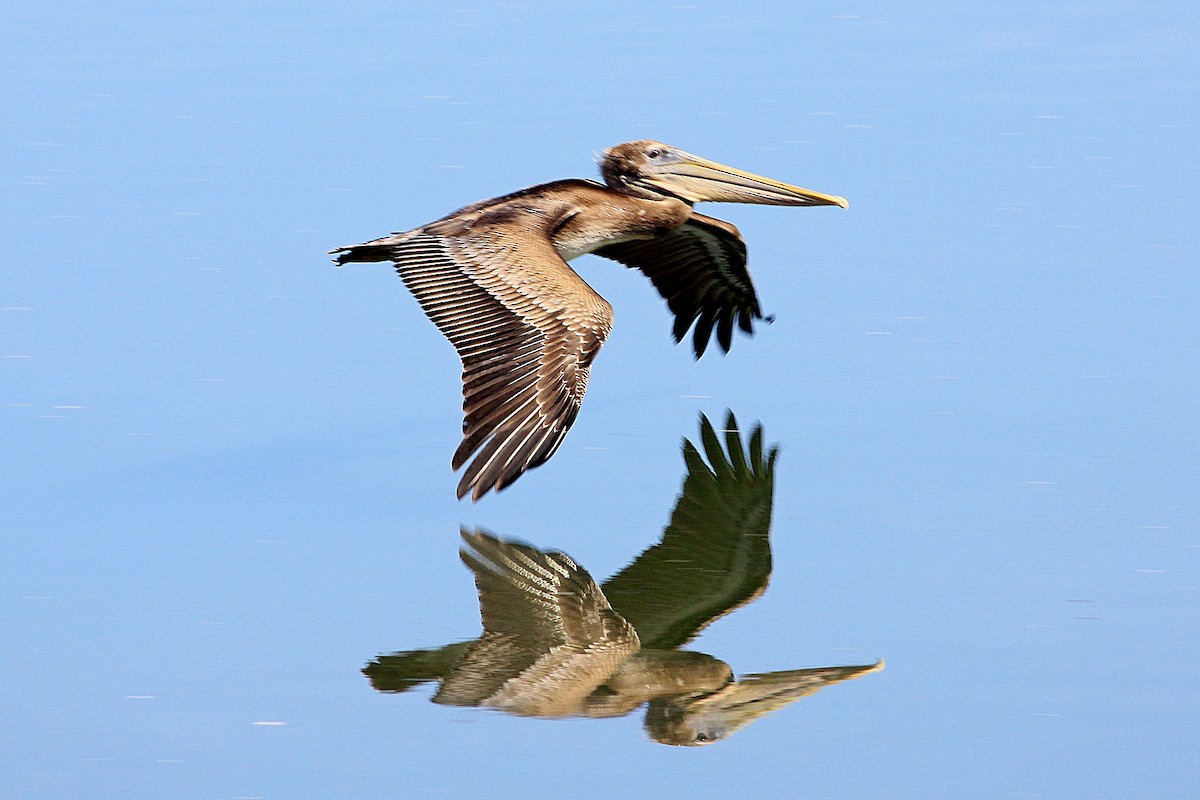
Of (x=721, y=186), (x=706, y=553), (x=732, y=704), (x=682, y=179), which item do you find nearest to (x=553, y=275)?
(x=706, y=553)

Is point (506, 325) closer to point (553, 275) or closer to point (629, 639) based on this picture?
point (553, 275)

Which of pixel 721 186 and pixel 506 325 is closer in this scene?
pixel 506 325

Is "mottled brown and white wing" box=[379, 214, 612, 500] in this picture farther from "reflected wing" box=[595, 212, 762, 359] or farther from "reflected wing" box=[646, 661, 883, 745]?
"reflected wing" box=[595, 212, 762, 359]

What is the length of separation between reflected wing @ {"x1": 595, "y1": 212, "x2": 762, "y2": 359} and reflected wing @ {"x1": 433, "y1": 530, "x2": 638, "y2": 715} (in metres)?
2.57

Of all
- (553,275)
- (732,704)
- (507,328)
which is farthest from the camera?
(553,275)

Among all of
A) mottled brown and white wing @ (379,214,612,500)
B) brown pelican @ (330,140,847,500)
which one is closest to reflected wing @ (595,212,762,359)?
brown pelican @ (330,140,847,500)

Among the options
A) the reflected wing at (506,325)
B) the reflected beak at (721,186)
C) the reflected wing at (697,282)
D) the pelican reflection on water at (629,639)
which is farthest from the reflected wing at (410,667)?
the reflected beak at (721,186)

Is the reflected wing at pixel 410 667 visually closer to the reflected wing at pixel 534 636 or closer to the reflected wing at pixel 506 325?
the reflected wing at pixel 534 636

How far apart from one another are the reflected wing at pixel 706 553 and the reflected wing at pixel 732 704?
428mm

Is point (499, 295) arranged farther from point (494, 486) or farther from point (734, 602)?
point (734, 602)

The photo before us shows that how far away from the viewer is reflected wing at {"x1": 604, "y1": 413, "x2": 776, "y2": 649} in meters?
6.10

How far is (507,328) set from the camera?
677 cm

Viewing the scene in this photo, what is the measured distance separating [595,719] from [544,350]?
5.71ft

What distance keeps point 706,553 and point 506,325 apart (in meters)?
1.16
